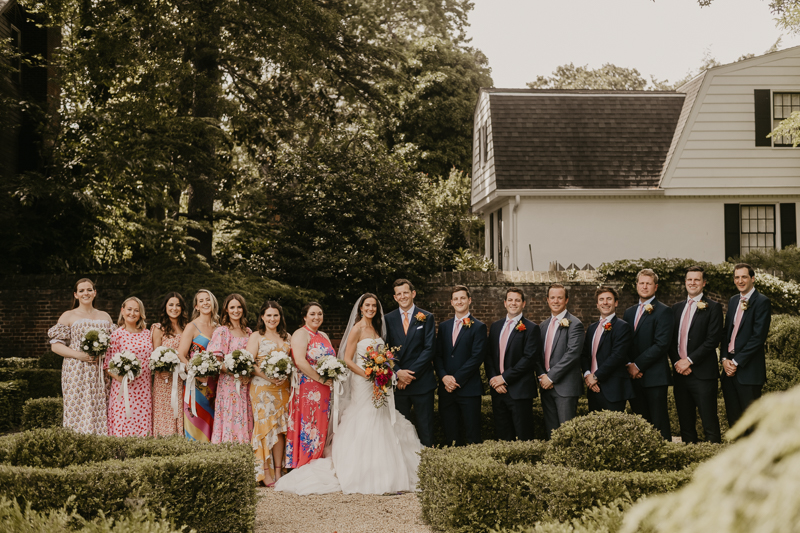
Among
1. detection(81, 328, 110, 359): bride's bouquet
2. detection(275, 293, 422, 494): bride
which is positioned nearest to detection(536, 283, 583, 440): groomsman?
detection(275, 293, 422, 494): bride

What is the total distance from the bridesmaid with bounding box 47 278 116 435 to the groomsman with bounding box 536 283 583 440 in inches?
199

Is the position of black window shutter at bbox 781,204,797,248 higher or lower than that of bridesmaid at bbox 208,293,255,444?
higher

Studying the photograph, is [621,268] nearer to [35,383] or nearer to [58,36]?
[35,383]

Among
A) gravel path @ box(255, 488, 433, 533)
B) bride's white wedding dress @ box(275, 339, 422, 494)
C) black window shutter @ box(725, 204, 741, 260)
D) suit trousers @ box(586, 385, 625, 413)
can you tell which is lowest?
gravel path @ box(255, 488, 433, 533)

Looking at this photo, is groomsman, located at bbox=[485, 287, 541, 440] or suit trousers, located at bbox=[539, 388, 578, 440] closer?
suit trousers, located at bbox=[539, 388, 578, 440]

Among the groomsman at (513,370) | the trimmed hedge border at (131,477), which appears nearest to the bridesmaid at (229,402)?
the trimmed hedge border at (131,477)

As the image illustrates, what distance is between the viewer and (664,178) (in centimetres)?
1869

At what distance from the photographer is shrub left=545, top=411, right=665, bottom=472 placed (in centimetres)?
536

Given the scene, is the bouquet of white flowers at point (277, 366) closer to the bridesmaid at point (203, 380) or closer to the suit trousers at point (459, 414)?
the bridesmaid at point (203, 380)

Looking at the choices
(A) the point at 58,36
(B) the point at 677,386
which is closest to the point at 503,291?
(B) the point at 677,386

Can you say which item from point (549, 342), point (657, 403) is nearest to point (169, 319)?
point (549, 342)

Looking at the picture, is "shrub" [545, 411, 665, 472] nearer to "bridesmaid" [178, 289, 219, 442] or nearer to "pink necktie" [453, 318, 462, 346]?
"pink necktie" [453, 318, 462, 346]

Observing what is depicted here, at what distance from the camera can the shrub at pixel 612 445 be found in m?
5.36

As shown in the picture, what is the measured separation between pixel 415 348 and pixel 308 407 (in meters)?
1.39
